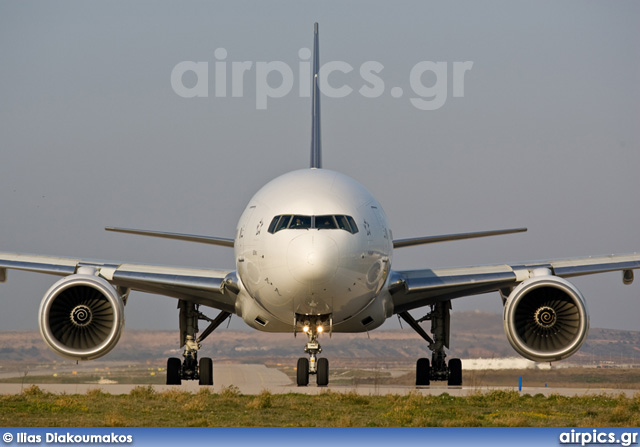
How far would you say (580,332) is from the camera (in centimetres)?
2012

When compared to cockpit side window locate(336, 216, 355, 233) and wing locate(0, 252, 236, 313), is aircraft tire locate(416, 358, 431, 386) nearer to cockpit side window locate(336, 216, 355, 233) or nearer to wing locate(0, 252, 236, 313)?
wing locate(0, 252, 236, 313)

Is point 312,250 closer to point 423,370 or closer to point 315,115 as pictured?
point 423,370

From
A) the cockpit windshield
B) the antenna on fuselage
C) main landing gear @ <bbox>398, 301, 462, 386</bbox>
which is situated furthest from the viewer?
the antenna on fuselage

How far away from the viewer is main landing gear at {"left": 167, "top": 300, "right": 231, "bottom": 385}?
24.1 m

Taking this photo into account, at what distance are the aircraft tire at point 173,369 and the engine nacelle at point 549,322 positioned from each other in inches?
304

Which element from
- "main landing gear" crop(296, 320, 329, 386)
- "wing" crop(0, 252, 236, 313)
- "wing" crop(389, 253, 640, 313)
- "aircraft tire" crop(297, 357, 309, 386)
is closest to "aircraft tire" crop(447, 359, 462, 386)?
"wing" crop(389, 253, 640, 313)

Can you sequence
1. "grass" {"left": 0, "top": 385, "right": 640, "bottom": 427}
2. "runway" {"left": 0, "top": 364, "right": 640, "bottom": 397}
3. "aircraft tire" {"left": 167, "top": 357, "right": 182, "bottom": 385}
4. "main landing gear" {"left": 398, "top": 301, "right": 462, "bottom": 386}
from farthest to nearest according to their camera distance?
"main landing gear" {"left": 398, "top": 301, "right": 462, "bottom": 386}, "aircraft tire" {"left": 167, "top": 357, "right": 182, "bottom": 385}, "runway" {"left": 0, "top": 364, "right": 640, "bottom": 397}, "grass" {"left": 0, "top": 385, "right": 640, "bottom": 427}

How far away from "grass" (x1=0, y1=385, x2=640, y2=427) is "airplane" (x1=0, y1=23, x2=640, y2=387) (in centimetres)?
192

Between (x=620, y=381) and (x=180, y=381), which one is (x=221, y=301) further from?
(x=620, y=381)

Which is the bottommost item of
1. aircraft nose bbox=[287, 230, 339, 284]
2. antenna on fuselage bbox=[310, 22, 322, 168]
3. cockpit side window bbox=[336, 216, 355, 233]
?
aircraft nose bbox=[287, 230, 339, 284]

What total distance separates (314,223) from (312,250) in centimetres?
82

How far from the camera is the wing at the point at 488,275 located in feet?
72.5

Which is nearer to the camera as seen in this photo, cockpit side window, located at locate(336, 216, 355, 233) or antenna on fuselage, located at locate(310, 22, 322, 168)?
cockpit side window, located at locate(336, 216, 355, 233)

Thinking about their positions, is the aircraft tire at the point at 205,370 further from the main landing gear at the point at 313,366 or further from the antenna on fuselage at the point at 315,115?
the antenna on fuselage at the point at 315,115
